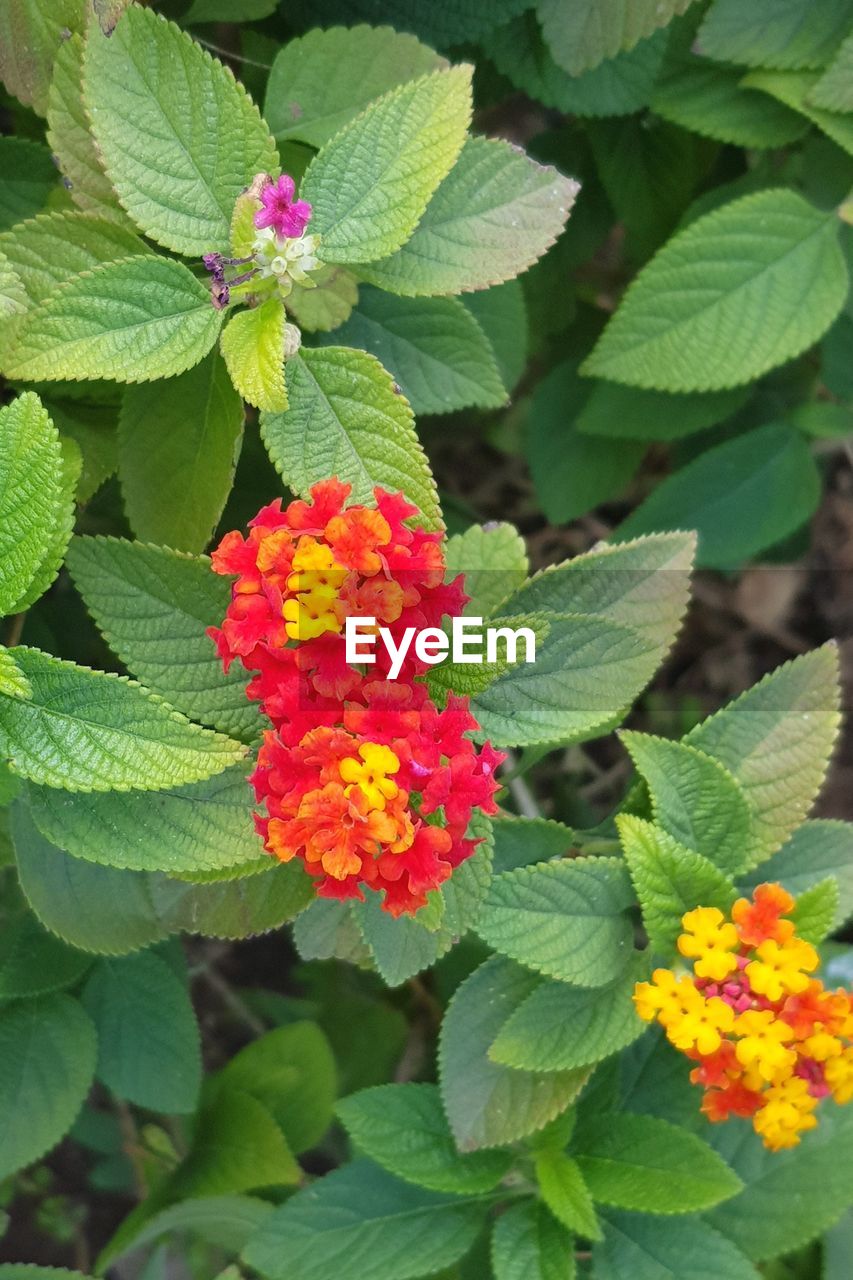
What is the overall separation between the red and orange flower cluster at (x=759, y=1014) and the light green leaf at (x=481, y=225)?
688mm

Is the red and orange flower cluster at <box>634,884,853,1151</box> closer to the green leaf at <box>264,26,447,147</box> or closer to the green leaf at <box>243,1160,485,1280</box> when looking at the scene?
the green leaf at <box>243,1160,485,1280</box>

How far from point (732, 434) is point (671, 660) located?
70 centimetres

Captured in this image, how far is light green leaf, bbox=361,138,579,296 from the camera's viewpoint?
4.13 ft

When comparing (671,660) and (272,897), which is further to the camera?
(671,660)

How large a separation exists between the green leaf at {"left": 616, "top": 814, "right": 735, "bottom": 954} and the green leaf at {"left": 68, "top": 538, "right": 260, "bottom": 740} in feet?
1.31

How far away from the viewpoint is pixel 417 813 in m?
1.02

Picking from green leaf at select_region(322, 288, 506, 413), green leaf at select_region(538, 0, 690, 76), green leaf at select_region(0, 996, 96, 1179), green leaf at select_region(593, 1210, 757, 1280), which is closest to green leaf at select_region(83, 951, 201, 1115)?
green leaf at select_region(0, 996, 96, 1179)

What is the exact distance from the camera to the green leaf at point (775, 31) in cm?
160

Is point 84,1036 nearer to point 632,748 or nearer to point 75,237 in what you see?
point 632,748

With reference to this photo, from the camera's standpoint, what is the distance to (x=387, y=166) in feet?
3.93

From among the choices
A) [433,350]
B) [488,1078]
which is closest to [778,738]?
[488,1078]

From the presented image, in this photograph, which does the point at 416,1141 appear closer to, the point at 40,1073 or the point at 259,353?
the point at 40,1073

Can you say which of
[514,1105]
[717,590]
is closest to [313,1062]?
[514,1105]

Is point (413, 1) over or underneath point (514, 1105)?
over
